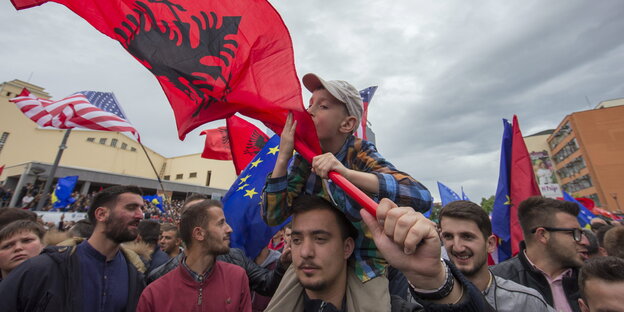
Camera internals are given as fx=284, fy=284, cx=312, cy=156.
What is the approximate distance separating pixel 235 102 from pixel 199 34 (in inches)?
20.4

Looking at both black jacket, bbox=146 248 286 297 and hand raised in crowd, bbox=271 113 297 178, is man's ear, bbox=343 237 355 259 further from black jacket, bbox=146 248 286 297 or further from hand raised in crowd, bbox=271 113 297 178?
black jacket, bbox=146 248 286 297

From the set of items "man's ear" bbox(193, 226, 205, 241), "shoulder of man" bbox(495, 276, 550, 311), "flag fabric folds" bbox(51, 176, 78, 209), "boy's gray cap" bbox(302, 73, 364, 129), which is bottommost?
"shoulder of man" bbox(495, 276, 550, 311)

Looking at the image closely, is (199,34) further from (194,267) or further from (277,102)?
(194,267)

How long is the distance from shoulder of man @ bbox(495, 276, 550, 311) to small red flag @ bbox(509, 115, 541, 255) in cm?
288

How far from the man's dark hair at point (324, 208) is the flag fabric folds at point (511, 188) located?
14.3 feet

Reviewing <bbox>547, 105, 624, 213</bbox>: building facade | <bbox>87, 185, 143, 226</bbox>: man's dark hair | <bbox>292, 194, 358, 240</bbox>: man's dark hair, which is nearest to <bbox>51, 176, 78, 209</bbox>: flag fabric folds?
<bbox>87, 185, 143, 226</bbox>: man's dark hair

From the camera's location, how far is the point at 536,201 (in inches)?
144

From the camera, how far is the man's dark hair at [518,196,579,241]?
11.1ft

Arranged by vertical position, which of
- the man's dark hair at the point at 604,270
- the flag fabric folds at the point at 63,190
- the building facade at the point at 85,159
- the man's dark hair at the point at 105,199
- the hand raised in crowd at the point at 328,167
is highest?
the building facade at the point at 85,159

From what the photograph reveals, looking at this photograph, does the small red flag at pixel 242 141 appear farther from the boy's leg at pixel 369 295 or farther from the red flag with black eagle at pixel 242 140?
the boy's leg at pixel 369 295

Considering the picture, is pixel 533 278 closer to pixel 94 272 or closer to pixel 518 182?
pixel 518 182

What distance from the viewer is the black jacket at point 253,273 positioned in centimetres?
324

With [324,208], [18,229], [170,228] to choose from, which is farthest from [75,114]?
[324,208]

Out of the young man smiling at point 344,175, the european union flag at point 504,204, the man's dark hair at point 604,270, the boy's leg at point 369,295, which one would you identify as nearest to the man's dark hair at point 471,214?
the man's dark hair at point 604,270
